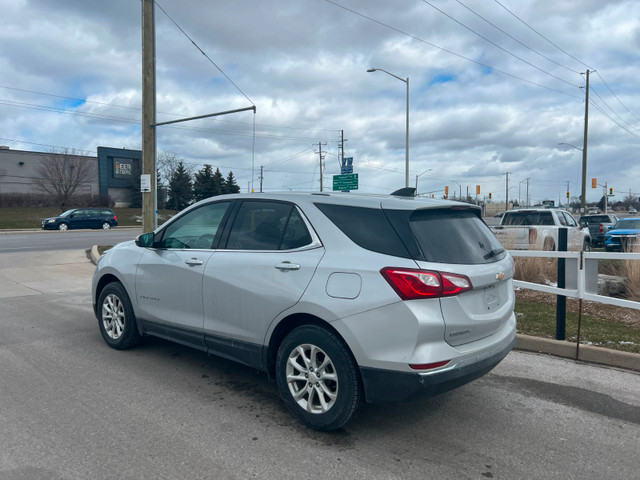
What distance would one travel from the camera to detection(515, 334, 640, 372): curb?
17.3ft

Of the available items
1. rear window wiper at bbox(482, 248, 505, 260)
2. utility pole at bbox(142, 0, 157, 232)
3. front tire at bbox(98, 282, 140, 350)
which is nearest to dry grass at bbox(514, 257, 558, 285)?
rear window wiper at bbox(482, 248, 505, 260)

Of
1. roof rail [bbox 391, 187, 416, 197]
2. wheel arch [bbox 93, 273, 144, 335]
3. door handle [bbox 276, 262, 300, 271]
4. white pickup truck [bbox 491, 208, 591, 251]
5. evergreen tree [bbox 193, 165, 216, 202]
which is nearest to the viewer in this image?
door handle [bbox 276, 262, 300, 271]

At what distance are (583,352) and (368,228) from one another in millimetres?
3350

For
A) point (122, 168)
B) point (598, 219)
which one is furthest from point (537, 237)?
point (122, 168)

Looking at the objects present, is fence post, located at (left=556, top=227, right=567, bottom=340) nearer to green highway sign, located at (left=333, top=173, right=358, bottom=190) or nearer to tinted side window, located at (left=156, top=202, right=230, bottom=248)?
tinted side window, located at (left=156, top=202, right=230, bottom=248)

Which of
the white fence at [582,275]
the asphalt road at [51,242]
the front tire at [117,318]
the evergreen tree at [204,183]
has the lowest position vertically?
the asphalt road at [51,242]

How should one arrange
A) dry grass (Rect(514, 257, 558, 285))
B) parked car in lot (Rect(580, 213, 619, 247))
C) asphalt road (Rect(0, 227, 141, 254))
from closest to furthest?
1. dry grass (Rect(514, 257, 558, 285))
2. asphalt road (Rect(0, 227, 141, 254))
3. parked car in lot (Rect(580, 213, 619, 247))

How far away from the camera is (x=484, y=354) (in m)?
3.70

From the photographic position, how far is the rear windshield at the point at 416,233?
356 centimetres

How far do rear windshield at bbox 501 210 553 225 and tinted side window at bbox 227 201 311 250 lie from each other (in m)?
12.8

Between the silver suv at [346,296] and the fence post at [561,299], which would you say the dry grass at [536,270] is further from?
the silver suv at [346,296]

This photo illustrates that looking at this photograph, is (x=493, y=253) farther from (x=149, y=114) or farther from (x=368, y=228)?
(x=149, y=114)

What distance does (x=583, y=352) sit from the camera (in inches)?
219

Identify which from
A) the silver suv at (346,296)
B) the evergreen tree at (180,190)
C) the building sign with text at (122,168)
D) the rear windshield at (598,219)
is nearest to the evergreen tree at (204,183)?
the evergreen tree at (180,190)
